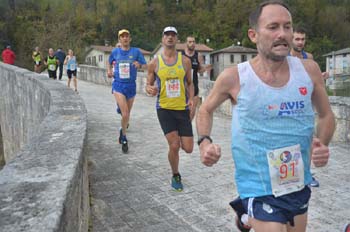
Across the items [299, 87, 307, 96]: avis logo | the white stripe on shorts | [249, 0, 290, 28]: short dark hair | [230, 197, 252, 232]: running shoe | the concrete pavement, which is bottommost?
the concrete pavement

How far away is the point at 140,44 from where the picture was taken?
86500 mm

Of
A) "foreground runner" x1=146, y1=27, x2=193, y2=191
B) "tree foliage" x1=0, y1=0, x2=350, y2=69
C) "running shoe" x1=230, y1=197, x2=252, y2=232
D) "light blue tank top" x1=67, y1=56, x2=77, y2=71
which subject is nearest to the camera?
"running shoe" x1=230, y1=197, x2=252, y2=232

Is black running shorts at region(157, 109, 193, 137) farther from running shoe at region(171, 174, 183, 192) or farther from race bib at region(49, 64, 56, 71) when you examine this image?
race bib at region(49, 64, 56, 71)

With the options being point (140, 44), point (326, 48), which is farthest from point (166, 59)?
point (326, 48)

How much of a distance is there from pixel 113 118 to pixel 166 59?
19.2ft

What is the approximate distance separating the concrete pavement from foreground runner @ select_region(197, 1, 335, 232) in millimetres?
1672

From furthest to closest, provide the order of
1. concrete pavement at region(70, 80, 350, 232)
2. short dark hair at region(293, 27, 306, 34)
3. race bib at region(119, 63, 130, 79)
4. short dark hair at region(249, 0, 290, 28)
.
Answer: race bib at region(119, 63, 130, 79), short dark hair at region(293, 27, 306, 34), concrete pavement at region(70, 80, 350, 232), short dark hair at region(249, 0, 290, 28)

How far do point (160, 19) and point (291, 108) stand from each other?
107630 millimetres

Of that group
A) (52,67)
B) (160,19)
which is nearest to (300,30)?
(52,67)

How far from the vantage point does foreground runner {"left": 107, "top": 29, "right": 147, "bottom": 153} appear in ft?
23.9

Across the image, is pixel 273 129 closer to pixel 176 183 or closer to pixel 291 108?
pixel 291 108

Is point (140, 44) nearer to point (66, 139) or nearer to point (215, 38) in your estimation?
point (215, 38)

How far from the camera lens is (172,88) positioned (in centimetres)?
534

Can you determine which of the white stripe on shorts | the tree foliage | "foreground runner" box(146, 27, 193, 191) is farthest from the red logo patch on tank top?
the tree foliage
